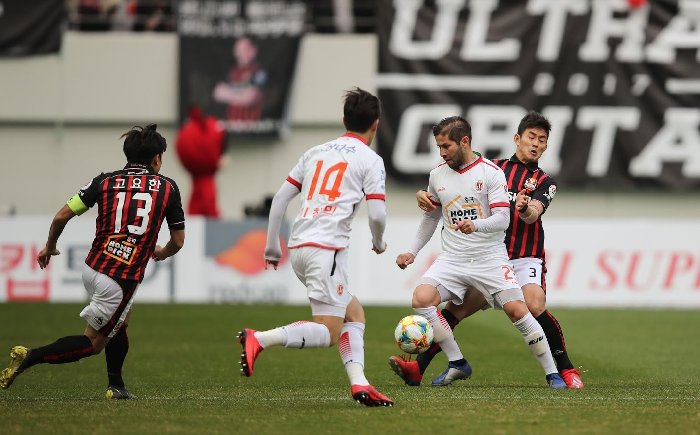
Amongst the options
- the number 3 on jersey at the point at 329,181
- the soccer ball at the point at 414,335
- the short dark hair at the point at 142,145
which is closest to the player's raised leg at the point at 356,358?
the number 3 on jersey at the point at 329,181

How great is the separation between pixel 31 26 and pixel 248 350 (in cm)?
1708

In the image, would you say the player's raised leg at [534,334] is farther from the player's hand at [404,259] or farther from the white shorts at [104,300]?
the white shorts at [104,300]

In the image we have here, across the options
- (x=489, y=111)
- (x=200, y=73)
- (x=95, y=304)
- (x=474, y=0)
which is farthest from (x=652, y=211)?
(x=95, y=304)

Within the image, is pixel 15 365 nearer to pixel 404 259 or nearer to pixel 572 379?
pixel 404 259

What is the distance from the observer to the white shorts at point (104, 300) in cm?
816

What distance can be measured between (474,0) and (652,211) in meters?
5.12

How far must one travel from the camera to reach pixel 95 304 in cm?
816

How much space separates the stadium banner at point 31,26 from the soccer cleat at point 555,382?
1586 centimetres

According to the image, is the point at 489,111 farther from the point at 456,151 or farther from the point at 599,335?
the point at 456,151

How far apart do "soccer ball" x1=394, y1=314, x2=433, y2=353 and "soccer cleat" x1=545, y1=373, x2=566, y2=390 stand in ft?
3.14

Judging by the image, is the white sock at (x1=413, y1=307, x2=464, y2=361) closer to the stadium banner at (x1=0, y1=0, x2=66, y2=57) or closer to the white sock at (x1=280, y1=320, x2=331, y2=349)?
the white sock at (x1=280, y1=320, x2=331, y2=349)

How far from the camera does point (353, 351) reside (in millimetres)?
7695

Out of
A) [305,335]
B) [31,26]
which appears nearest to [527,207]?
[305,335]

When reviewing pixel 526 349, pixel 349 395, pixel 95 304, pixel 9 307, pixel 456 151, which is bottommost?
pixel 9 307
